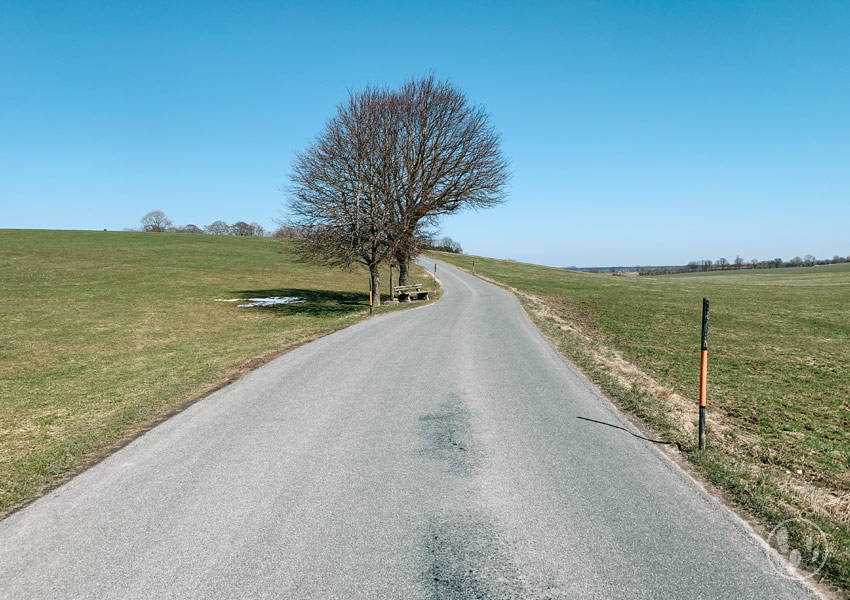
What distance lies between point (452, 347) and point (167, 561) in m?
9.62

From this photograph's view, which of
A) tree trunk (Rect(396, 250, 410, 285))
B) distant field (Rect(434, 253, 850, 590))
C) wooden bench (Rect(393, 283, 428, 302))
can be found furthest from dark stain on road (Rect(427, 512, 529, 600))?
wooden bench (Rect(393, 283, 428, 302))

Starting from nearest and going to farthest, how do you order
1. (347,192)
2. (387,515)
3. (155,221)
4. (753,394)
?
(387,515) → (753,394) → (347,192) → (155,221)

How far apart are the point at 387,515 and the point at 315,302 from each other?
25.0m

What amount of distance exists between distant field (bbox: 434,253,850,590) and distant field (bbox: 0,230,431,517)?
7.55 meters

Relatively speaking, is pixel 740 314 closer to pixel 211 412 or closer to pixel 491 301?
pixel 491 301

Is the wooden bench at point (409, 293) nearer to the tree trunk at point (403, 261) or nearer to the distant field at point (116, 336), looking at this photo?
the tree trunk at point (403, 261)

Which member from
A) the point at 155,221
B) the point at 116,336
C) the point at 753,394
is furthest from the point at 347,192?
the point at 155,221

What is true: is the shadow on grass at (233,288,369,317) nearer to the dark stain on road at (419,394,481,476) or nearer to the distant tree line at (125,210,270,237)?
the dark stain on road at (419,394,481,476)

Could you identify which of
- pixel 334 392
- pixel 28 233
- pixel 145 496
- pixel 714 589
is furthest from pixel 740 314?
pixel 28 233

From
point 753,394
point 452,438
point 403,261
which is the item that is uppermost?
point 403,261

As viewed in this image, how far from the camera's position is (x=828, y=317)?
24438mm

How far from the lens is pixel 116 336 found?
16531 mm

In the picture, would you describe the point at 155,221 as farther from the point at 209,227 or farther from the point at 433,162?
the point at 433,162

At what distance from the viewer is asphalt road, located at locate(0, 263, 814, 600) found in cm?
328
